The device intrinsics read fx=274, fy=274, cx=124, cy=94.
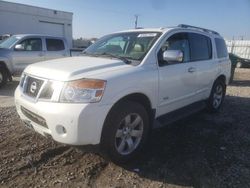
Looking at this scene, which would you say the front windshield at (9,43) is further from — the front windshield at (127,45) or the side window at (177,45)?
the side window at (177,45)

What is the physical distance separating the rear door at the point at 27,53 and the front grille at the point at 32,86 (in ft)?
22.3

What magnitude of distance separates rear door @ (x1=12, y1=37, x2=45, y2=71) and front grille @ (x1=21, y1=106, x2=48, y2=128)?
6.92 meters

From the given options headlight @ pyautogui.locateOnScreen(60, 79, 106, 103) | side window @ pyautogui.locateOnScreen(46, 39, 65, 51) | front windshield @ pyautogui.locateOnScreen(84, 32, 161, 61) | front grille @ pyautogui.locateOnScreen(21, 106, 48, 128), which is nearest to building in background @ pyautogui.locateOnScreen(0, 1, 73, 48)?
side window @ pyautogui.locateOnScreen(46, 39, 65, 51)

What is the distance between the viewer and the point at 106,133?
3.45 metres

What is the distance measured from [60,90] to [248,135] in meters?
3.80

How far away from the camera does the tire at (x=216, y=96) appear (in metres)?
6.45

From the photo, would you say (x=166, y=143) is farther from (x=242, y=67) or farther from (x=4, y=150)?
(x=242, y=67)

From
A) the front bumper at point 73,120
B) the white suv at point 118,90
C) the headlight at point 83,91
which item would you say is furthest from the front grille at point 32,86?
the headlight at point 83,91

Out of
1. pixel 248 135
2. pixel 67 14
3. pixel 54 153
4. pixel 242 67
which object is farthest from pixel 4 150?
pixel 67 14

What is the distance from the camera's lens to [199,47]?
5.68 metres

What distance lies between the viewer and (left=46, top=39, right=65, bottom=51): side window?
11174mm

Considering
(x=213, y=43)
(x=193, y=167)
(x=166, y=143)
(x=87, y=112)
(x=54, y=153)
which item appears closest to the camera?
(x=87, y=112)

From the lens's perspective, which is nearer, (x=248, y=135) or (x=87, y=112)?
(x=87, y=112)

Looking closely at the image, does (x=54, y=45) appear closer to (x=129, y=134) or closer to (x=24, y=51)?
(x=24, y=51)
